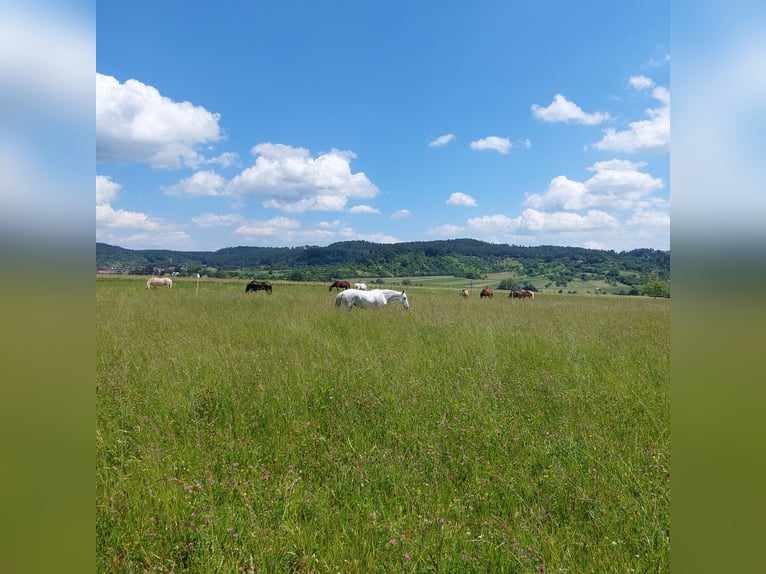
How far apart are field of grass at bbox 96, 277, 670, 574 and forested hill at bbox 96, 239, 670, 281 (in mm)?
81733

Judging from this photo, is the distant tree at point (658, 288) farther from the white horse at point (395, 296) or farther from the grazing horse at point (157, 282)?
the grazing horse at point (157, 282)

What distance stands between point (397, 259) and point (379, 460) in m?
109

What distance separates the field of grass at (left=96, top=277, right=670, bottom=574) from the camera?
8.09 feet

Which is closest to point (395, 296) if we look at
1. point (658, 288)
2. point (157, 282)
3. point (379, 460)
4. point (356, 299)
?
point (356, 299)

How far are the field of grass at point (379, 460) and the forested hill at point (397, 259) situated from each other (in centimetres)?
8173

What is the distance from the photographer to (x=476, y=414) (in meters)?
4.25

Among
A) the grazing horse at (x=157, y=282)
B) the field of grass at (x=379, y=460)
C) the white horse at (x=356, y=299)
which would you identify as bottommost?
the field of grass at (x=379, y=460)

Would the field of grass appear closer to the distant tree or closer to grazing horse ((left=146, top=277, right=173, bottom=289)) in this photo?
the distant tree

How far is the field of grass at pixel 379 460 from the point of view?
8.09ft

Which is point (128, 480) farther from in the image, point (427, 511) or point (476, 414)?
point (476, 414)

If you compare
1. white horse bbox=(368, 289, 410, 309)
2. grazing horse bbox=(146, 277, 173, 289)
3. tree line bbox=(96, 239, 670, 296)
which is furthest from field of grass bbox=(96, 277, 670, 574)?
tree line bbox=(96, 239, 670, 296)

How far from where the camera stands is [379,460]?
135 inches

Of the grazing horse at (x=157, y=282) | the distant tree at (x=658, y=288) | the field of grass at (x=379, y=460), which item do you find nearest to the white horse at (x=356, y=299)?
the field of grass at (x=379, y=460)

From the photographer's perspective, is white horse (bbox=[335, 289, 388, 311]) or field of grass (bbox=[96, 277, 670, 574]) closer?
field of grass (bbox=[96, 277, 670, 574])
